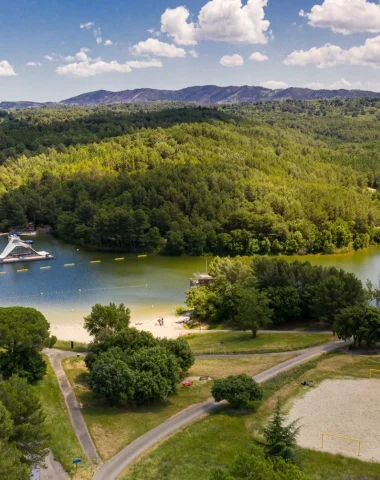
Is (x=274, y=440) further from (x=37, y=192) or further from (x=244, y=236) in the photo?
(x=37, y=192)

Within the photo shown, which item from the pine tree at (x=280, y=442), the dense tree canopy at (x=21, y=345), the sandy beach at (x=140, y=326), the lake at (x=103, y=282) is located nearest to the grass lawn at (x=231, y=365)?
the sandy beach at (x=140, y=326)

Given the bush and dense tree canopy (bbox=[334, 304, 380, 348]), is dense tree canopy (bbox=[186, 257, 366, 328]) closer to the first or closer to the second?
dense tree canopy (bbox=[334, 304, 380, 348])

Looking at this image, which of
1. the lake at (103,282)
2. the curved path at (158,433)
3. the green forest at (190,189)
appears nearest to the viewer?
the curved path at (158,433)

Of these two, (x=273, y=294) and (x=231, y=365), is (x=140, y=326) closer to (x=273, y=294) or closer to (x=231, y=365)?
(x=273, y=294)

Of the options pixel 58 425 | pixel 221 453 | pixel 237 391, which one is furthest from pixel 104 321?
pixel 221 453

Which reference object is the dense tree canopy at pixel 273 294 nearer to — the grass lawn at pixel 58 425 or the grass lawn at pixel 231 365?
the grass lawn at pixel 231 365

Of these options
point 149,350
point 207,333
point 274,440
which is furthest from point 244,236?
point 274,440
